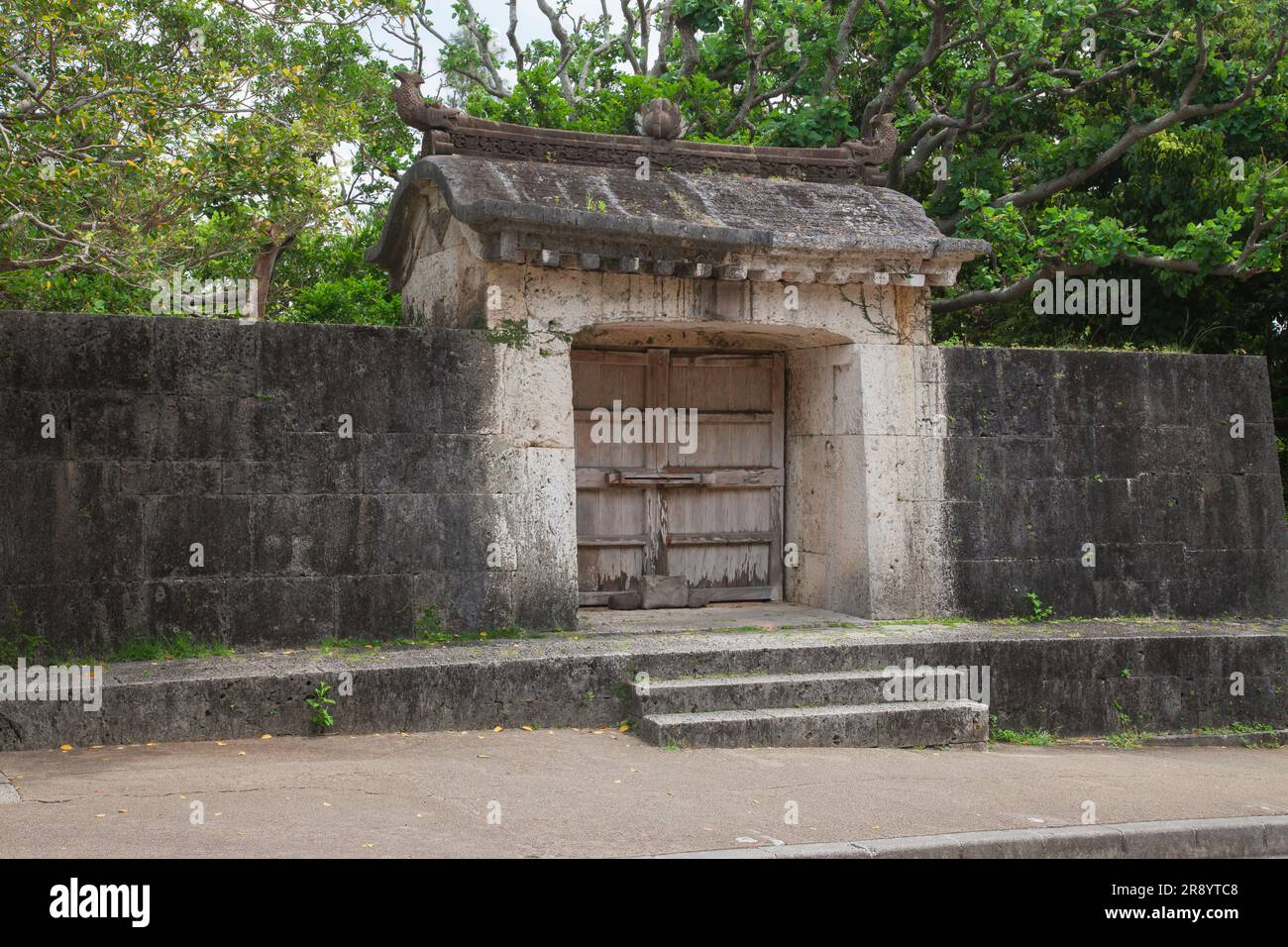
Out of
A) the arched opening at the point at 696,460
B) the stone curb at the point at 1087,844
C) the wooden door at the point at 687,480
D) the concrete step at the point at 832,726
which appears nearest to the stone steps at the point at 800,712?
the concrete step at the point at 832,726

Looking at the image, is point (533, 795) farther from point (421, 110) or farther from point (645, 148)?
point (645, 148)

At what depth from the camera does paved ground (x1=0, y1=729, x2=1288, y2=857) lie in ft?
18.0

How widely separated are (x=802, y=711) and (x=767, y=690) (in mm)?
271

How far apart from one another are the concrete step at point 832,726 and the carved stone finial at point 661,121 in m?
4.68

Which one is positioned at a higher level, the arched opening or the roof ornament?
the roof ornament

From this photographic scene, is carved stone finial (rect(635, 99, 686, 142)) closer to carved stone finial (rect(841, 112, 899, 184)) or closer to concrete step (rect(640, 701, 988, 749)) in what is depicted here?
carved stone finial (rect(841, 112, 899, 184))

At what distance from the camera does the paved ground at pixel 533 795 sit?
18.0 ft

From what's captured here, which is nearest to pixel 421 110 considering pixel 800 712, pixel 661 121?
pixel 661 121

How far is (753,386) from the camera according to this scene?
10.9m

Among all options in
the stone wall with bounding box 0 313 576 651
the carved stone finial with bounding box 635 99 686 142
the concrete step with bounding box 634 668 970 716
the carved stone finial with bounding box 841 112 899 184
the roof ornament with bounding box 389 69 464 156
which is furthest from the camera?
the carved stone finial with bounding box 841 112 899 184

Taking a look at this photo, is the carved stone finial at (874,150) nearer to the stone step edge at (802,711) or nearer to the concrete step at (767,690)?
the concrete step at (767,690)

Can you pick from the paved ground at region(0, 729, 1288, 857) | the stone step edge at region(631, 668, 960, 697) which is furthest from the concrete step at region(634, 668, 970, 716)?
the paved ground at region(0, 729, 1288, 857)

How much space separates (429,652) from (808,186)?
5016mm

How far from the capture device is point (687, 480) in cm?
1054
